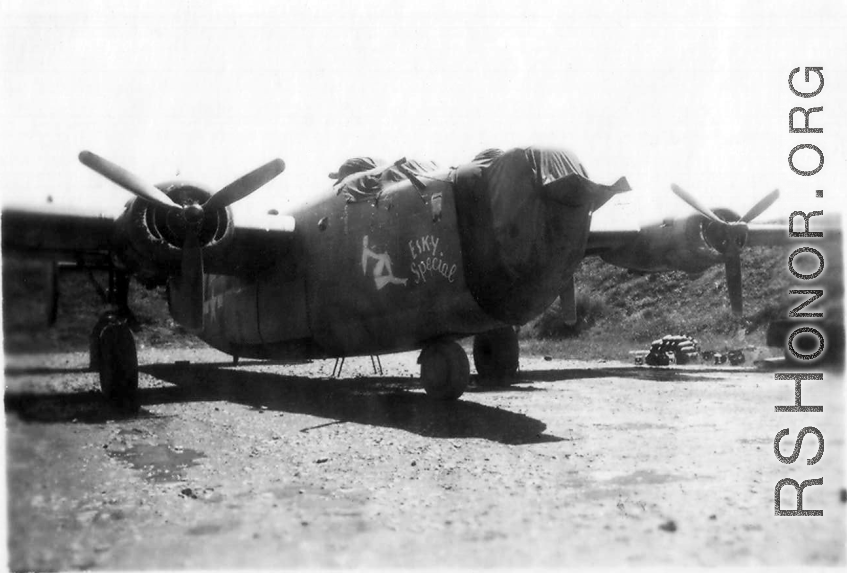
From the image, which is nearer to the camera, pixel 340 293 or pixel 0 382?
pixel 0 382

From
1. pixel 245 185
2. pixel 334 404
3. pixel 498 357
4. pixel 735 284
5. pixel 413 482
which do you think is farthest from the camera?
pixel 735 284

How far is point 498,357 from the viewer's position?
1591 cm

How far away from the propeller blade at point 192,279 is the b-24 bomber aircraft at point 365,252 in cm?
2

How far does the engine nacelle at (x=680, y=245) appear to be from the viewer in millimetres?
16875

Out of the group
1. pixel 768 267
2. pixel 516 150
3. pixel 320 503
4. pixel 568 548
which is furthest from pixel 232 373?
pixel 768 267

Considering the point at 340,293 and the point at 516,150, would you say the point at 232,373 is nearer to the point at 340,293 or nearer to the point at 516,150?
the point at 340,293

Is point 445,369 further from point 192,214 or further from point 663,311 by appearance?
point 663,311

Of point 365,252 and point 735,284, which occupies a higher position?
point 365,252

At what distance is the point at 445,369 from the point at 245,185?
4.22 metres

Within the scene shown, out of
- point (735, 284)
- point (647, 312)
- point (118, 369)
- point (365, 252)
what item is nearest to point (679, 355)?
point (735, 284)

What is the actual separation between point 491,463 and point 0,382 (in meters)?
4.54

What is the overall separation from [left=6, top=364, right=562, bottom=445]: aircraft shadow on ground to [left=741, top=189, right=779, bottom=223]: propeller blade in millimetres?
8459

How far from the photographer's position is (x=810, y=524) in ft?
16.8

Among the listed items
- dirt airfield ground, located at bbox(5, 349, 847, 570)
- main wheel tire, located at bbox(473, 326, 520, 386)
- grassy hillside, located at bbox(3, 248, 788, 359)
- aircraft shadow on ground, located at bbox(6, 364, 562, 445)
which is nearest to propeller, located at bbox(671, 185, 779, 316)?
dirt airfield ground, located at bbox(5, 349, 847, 570)
